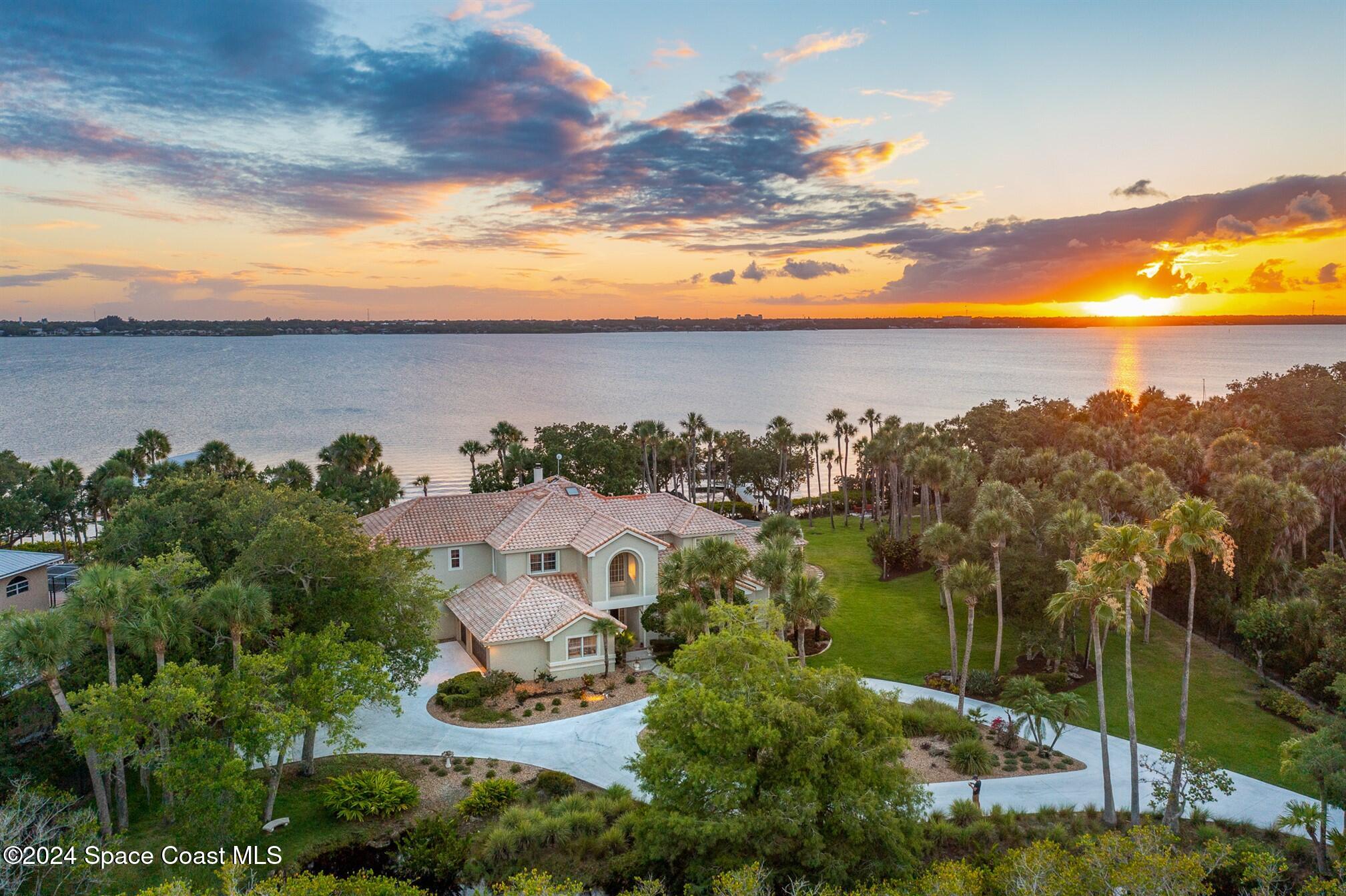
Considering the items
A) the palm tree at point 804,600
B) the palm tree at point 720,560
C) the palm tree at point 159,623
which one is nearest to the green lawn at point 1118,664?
the palm tree at point 804,600

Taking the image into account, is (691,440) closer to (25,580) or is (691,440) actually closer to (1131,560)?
(25,580)

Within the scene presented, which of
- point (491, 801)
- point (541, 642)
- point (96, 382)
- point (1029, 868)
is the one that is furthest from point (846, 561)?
point (96, 382)

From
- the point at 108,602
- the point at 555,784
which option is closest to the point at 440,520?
the point at 555,784

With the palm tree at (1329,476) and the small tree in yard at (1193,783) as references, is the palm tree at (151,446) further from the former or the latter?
the palm tree at (1329,476)

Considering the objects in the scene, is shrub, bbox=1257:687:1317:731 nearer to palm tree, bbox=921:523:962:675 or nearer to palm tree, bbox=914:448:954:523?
palm tree, bbox=921:523:962:675

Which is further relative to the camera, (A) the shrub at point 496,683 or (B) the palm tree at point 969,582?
(A) the shrub at point 496,683
